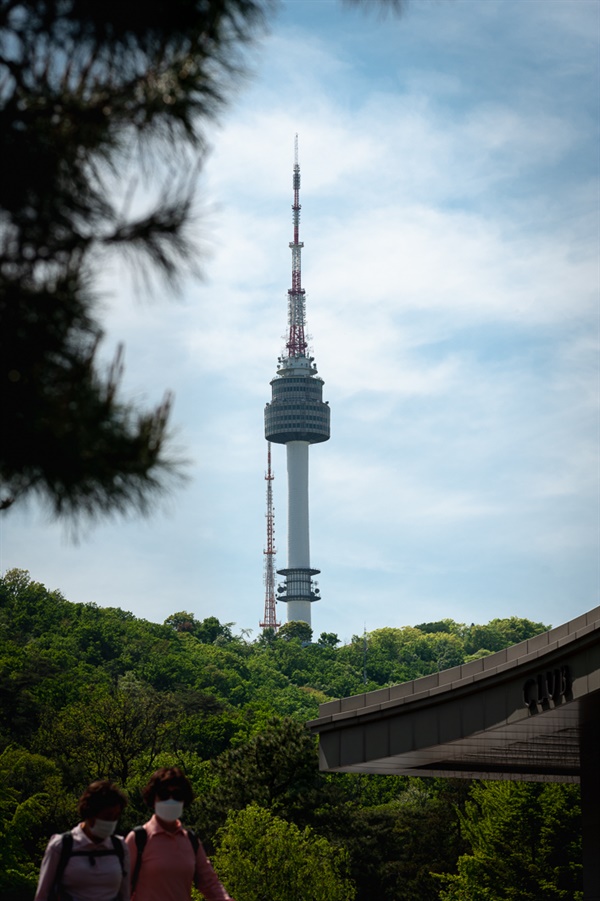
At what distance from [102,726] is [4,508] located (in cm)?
6209

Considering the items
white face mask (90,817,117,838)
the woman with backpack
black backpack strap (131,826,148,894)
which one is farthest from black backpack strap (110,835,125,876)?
black backpack strap (131,826,148,894)

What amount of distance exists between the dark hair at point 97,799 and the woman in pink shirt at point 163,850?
42 centimetres

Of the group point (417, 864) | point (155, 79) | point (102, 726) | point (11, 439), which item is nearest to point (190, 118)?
point (155, 79)

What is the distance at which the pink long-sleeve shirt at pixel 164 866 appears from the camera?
365 inches

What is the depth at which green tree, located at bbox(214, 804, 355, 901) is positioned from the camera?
42.7 metres

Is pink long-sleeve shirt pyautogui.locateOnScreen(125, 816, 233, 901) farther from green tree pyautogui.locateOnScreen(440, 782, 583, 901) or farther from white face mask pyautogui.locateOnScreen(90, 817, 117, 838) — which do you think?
green tree pyautogui.locateOnScreen(440, 782, 583, 901)

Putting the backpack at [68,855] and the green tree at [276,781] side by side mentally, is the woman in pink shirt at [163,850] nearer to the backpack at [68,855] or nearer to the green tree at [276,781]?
the backpack at [68,855]

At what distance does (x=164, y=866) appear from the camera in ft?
30.5

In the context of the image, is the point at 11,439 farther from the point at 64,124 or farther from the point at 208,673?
the point at 208,673

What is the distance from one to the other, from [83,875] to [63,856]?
0.59 ft

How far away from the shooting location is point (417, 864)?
5919 cm

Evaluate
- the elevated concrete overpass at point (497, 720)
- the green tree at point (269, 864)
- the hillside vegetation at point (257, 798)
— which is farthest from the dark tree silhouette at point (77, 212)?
the green tree at point (269, 864)

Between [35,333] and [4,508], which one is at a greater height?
[35,333]

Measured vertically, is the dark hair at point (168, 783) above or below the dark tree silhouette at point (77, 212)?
below
